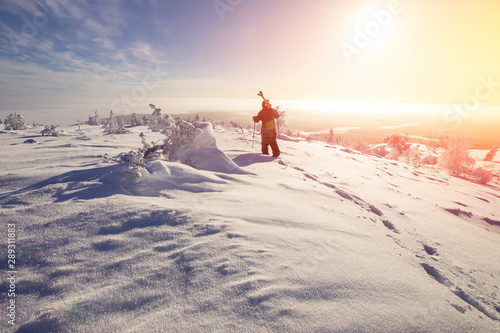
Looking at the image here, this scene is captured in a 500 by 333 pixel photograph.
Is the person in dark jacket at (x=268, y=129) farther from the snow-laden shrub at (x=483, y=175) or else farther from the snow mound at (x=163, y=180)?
the snow-laden shrub at (x=483, y=175)

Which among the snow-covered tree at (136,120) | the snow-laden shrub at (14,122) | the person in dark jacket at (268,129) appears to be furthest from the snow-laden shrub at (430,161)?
the snow-laden shrub at (14,122)

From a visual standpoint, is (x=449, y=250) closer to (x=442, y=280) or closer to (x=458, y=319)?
(x=442, y=280)

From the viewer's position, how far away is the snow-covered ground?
1.12m

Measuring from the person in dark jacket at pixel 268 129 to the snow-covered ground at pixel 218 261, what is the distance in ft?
10.4

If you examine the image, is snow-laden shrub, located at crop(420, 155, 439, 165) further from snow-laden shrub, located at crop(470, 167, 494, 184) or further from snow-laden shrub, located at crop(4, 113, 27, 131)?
snow-laden shrub, located at crop(4, 113, 27, 131)

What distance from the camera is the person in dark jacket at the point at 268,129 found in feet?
19.7

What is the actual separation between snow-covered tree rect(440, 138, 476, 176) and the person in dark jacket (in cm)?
1045

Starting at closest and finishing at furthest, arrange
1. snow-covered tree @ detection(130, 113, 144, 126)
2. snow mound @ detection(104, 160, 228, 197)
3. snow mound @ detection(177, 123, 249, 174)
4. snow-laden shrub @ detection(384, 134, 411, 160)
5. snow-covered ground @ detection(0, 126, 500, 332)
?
1. snow-covered ground @ detection(0, 126, 500, 332)
2. snow mound @ detection(104, 160, 228, 197)
3. snow mound @ detection(177, 123, 249, 174)
4. snow-laden shrub @ detection(384, 134, 411, 160)
5. snow-covered tree @ detection(130, 113, 144, 126)

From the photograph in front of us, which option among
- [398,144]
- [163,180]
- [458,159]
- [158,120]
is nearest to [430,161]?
[458,159]

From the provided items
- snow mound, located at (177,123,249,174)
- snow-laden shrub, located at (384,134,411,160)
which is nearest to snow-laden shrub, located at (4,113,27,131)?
snow mound, located at (177,123,249,174)

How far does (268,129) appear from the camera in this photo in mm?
6000

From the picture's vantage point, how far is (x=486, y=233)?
11.1 feet

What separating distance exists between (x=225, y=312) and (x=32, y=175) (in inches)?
125

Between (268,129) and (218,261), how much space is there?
4.94 m
